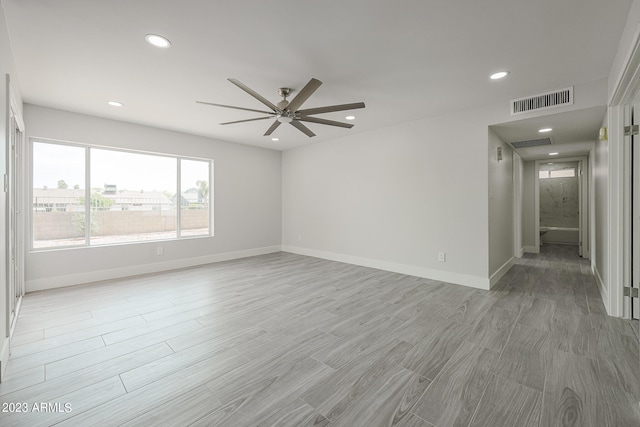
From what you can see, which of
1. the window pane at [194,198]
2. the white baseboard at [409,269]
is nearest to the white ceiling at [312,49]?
the window pane at [194,198]

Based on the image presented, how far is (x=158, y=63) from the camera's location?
2676 millimetres

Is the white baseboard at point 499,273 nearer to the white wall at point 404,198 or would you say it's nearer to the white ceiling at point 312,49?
the white wall at point 404,198

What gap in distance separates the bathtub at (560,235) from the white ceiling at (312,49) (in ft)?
19.9

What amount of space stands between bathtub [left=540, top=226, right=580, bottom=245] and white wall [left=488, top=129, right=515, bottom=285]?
3.32m

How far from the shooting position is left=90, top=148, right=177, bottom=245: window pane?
14.4 ft

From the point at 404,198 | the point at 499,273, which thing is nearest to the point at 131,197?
the point at 404,198

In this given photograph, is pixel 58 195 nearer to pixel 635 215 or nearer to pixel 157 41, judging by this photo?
pixel 157 41

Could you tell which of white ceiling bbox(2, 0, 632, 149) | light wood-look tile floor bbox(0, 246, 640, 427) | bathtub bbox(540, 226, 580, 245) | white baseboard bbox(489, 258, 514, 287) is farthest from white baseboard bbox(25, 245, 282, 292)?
bathtub bbox(540, 226, 580, 245)

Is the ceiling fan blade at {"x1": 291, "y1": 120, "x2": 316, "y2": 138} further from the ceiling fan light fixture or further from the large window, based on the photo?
→ the large window

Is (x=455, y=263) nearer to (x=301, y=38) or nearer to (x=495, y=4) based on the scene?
(x=495, y=4)

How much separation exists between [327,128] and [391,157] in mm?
1247

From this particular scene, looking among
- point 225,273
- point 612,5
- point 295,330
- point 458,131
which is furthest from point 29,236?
point 612,5

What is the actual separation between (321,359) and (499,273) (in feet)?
11.6

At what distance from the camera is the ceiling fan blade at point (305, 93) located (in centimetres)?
243
